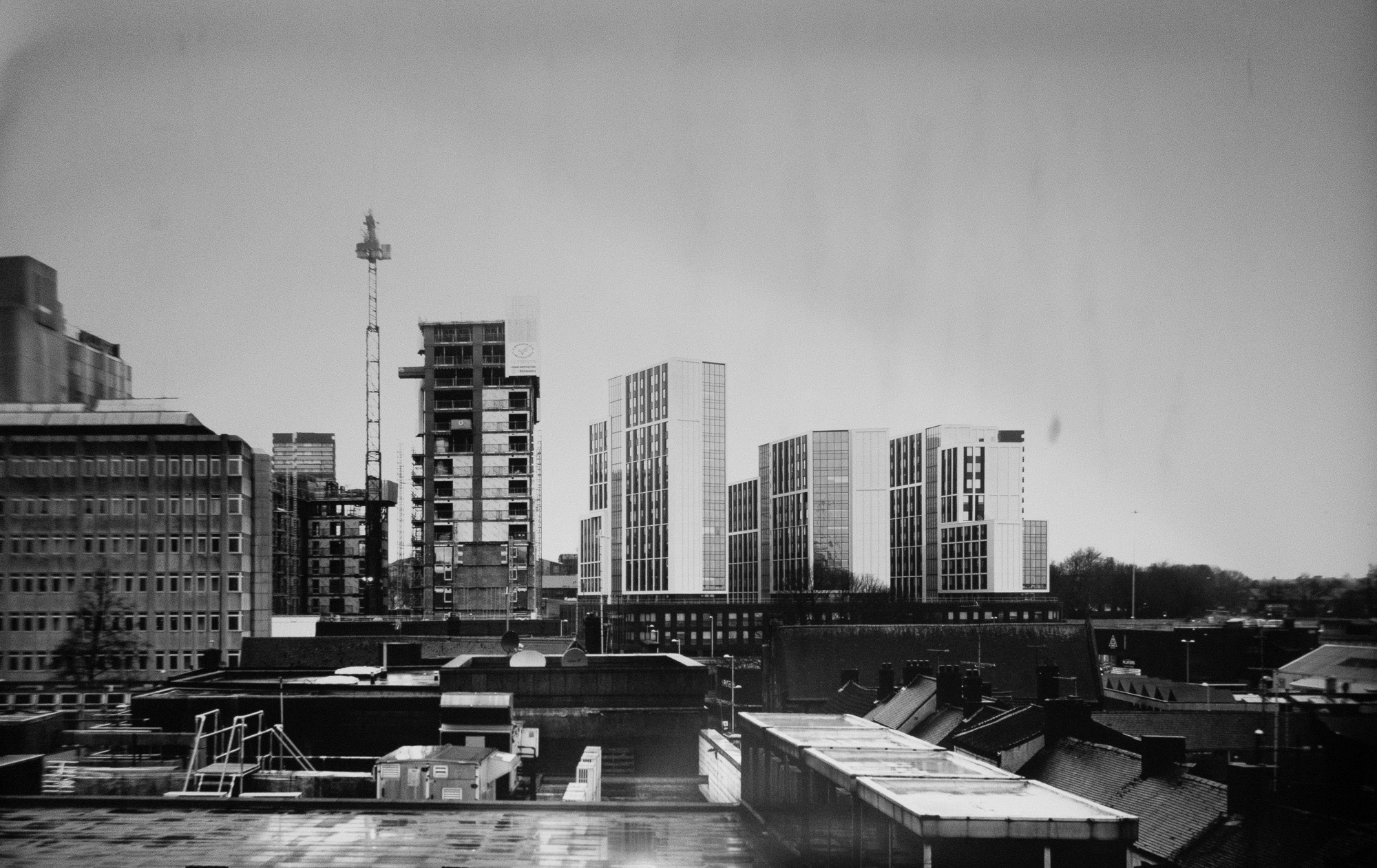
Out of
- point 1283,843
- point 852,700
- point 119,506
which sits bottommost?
point 852,700

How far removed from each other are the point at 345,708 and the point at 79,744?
4581mm

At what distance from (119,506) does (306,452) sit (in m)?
50.5

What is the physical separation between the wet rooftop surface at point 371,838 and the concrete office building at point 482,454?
96.5 feet

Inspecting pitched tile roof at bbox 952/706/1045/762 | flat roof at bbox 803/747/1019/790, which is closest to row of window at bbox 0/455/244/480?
pitched tile roof at bbox 952/706/1045/762

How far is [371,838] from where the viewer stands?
8852mm

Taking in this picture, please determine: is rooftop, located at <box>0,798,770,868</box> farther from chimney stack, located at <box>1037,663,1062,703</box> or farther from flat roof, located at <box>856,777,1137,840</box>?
chimney stack, located at <box>1037,663,1062,703</box>

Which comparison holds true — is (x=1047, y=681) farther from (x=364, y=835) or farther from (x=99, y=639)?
(x=99, y=639)

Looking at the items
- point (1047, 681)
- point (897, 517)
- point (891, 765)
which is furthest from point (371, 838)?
point (897, 517)

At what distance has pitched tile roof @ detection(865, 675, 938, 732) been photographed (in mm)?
17984

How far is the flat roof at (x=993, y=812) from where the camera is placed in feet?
19.1

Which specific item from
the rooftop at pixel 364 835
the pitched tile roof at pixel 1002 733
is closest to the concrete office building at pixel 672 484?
the pitched tile roof at pixel 1002 733

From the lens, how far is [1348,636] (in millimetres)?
9984

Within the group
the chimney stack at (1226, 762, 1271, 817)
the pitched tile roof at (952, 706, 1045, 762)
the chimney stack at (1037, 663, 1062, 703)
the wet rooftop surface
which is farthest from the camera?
the chimney stack at (1037, 663, 1062, 703)

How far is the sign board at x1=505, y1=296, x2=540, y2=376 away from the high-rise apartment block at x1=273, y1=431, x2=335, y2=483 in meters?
42.2
